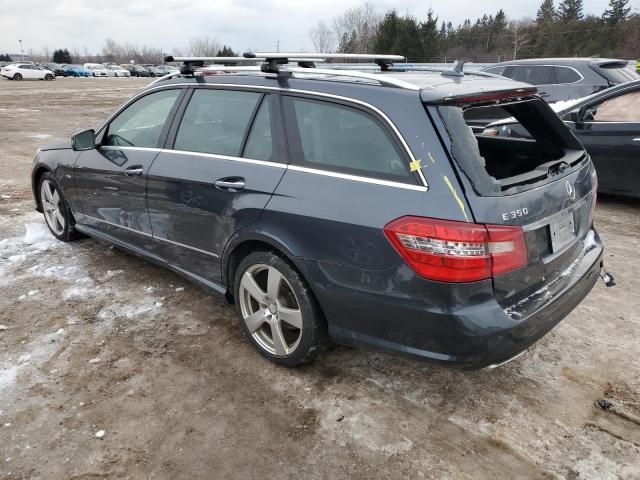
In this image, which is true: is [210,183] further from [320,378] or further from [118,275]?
[118,275]

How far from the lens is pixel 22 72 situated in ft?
141

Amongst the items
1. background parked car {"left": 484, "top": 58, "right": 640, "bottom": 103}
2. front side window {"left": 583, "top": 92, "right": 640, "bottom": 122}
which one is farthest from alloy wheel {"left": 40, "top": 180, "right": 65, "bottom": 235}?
background parked car {"left": 484, "top": 58, "right": 640, "bottom": 103}

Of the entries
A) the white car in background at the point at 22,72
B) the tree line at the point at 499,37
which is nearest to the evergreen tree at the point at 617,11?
the tree line at the point at 499,37

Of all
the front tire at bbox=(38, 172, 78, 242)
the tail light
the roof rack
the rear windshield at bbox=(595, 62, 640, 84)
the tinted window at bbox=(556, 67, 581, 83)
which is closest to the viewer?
the tail light

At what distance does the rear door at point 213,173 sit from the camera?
9.95 ft

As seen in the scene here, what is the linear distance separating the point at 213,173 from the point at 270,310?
36.6 inches

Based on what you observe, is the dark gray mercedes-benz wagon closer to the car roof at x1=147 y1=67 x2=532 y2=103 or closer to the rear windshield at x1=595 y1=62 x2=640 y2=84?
the car roof at x1=147 y1=67 x2=532 y2=103

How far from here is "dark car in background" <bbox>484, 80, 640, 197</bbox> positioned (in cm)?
598

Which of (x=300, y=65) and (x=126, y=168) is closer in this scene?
(x=300, y=65)

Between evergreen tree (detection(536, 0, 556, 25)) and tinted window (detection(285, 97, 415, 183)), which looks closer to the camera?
tinted window (detection(285, 97, 415, 183))

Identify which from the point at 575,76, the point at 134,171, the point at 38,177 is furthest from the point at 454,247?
the point at 575,76

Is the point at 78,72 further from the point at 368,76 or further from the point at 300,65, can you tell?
the point at 368,76

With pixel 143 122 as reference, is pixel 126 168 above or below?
below

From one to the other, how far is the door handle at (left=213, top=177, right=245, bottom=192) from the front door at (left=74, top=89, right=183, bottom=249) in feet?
2.79
